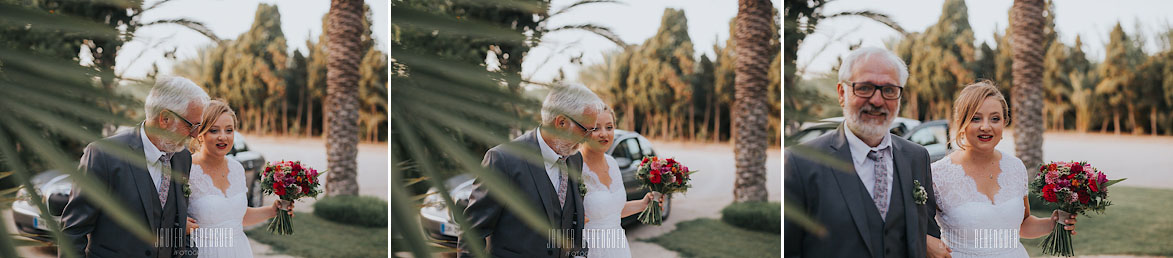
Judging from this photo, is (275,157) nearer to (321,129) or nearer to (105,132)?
(321,129)

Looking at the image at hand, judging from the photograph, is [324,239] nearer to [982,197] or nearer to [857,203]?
[857,203]

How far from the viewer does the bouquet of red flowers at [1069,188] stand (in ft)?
9.63

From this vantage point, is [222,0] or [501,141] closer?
[501,141]

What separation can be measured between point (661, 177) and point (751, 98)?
49cm

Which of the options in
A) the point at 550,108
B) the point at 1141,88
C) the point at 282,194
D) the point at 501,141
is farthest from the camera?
the point at 282,194

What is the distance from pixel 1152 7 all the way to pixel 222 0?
3.69 meters

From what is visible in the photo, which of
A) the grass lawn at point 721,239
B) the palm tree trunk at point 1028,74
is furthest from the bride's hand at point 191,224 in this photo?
the palm tree trunk at point 1028,74

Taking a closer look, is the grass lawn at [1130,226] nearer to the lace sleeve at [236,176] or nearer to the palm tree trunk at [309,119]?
the palm tree trunk at [309,119]

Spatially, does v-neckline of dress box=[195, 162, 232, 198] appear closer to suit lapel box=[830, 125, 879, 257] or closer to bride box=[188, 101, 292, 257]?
bride box=[188, 101, 292, 257]

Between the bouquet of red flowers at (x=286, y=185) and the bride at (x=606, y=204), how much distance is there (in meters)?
1.17

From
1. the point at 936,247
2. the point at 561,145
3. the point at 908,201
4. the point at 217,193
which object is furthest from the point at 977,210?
the point at 217,193

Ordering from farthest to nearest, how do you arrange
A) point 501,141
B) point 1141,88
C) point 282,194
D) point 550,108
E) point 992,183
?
point 282,194 → point 1141,88 → point 992,183 → point 550,108 → point 501,141

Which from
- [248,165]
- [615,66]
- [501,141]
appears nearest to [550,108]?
[501,141]

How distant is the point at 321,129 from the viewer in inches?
132
